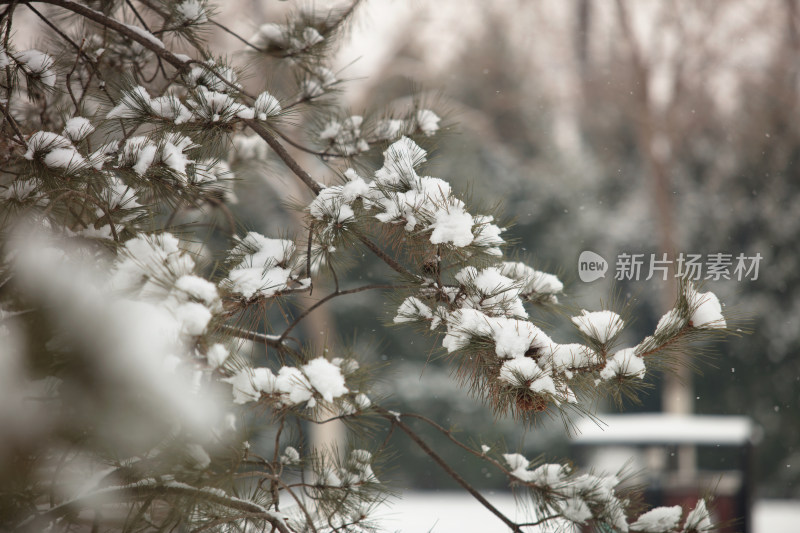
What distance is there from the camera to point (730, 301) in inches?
157

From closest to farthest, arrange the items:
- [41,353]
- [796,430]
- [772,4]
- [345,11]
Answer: [41,353]
[345,11]
[772,4]
[796,430]

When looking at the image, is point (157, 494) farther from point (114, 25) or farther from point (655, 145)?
point (655, 145)

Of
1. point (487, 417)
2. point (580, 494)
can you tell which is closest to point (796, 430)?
point (487, 417)

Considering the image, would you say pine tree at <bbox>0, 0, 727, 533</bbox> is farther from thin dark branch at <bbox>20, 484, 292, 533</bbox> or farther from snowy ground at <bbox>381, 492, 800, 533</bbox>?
snowy ground at <bbox>381, 492, 800, 533</bbox>

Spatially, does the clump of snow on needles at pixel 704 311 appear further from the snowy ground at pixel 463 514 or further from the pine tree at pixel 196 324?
the snowy ground at pixel 463 514

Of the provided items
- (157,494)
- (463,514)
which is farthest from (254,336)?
(463,514)

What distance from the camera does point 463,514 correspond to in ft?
14.6

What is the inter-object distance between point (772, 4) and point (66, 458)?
429 centimetres

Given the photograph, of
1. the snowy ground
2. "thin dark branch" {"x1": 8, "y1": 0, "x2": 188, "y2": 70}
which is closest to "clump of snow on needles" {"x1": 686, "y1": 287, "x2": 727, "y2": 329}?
"thin dark branch" {"x1": 8, "y1": 0, "x2": 188, "y2": 70}

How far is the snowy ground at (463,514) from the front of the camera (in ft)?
13.1

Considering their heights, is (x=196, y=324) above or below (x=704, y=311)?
below

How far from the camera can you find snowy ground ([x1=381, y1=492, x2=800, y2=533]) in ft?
13.1

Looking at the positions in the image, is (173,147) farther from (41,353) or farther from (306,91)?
(306,91)

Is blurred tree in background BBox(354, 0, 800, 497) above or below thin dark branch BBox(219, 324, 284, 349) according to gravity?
above
